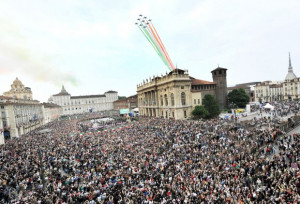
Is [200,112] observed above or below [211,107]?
below

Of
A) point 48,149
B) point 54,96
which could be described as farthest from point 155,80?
point 54,96

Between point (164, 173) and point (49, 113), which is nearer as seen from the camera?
point (164, 173)

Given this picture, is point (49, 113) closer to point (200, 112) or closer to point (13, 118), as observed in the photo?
point (13, 118)

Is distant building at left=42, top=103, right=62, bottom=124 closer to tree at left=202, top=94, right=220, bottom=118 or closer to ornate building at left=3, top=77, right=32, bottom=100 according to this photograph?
ornate building at left=3, top=77, right=32, bottom=100

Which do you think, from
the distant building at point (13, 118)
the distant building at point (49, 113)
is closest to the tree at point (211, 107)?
the distant building at point (13, 118)

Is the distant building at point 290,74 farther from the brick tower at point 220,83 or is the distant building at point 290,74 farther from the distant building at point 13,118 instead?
the distant building at point 13,118

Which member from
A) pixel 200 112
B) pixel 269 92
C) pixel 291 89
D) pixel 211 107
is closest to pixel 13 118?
pixel 200 112

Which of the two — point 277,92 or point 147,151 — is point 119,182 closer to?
point 147,151
